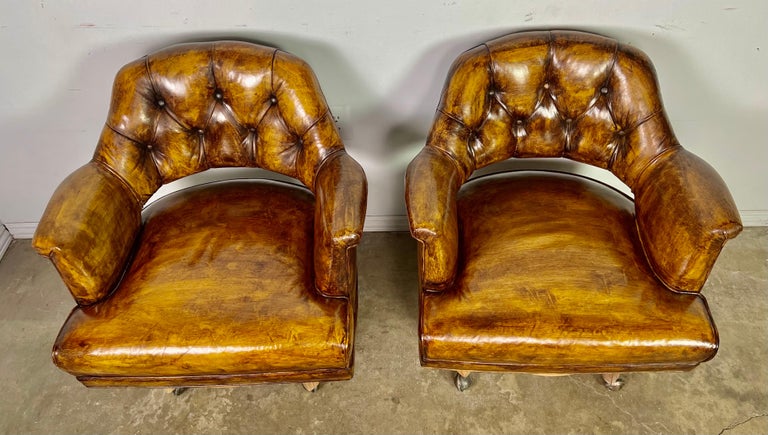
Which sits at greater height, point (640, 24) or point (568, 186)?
point (640, 24)

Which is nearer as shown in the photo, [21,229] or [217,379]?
[217,379]

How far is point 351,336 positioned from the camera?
50.0 inches

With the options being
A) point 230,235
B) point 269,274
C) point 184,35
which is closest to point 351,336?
point 269,274

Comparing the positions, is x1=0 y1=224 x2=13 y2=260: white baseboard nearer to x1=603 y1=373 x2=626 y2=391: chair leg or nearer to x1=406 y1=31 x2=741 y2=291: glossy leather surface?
x1=406 y1=31 x2=741 y2=291: glossy leather surface

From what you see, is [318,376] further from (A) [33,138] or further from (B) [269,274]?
(A) [33,138]

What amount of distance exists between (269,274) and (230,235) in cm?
19

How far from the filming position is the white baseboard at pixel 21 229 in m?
2.08

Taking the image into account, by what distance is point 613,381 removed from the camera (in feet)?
5.13

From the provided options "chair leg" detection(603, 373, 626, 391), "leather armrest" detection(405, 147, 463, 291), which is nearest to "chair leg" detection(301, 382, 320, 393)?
"leather armrest" detection(405, 147, 463, 291)

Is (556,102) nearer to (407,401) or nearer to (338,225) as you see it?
(338,225)

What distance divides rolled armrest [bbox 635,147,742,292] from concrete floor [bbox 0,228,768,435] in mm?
491

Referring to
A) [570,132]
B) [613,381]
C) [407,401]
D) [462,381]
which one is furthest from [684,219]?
[407,401]

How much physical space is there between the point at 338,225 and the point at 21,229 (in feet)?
5.31

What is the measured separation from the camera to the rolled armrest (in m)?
1.20
